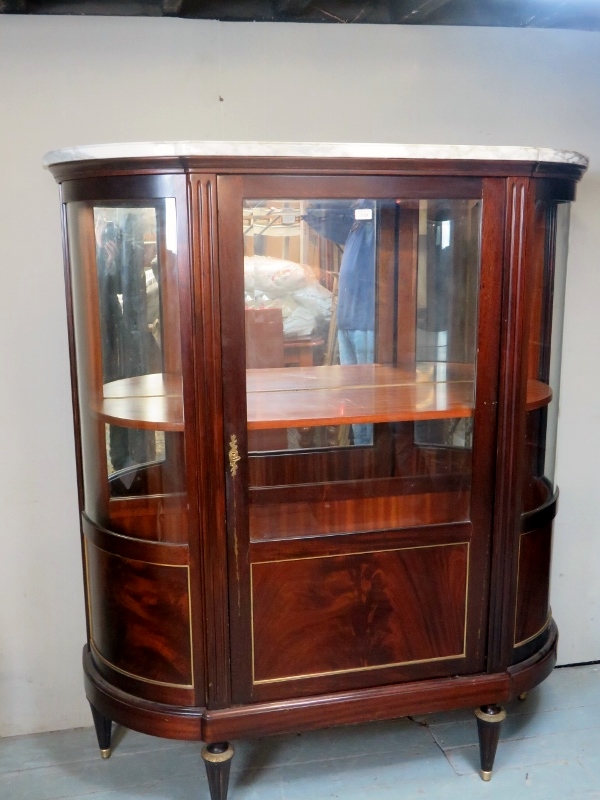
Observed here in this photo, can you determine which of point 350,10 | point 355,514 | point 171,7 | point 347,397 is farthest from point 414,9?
point 355,514

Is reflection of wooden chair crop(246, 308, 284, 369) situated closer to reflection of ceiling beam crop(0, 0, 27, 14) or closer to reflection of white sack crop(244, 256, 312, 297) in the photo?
reflection of white sack crop(244, 256, 312, 297)

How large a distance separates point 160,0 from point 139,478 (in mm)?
989

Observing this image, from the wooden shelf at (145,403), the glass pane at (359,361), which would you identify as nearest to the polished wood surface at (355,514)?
the glass pane at (359,361)

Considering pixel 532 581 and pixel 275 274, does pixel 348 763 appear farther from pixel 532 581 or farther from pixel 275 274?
pixel 275 274

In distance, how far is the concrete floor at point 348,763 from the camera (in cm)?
164

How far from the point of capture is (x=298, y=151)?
129 centimetres

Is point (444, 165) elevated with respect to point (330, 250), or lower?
elevated

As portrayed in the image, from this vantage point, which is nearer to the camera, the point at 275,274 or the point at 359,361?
the point at 275,274

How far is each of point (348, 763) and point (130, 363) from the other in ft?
3.41

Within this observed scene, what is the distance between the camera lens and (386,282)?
1.58 meters

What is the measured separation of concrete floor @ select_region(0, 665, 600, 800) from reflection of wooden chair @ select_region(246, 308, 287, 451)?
0.78 metres

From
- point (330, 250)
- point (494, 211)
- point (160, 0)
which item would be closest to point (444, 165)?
point (494, 211)

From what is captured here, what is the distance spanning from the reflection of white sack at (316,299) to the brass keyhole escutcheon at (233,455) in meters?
0.30

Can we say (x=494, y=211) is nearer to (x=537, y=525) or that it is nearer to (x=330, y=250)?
(x=330, y=250)
